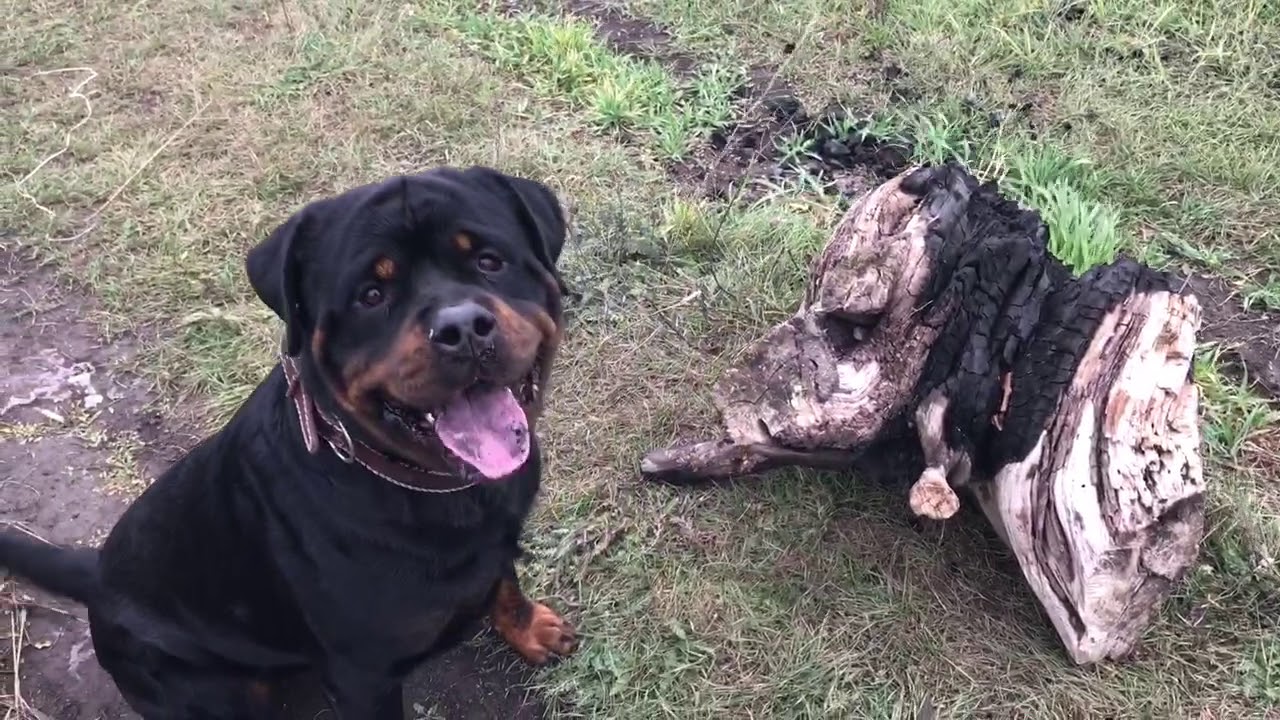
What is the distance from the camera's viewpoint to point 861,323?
2.62 metres

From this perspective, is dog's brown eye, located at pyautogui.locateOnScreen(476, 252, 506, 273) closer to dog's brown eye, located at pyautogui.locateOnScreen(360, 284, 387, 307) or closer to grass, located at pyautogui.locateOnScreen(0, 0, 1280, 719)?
dog's brown eye, located at pyautogui.locateOnScreen(360, 284, 387, 307)

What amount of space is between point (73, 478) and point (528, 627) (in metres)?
1.62

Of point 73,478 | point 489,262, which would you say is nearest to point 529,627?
point 489,262

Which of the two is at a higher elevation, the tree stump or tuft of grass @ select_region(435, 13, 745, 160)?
the tree stump

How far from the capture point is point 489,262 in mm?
2031

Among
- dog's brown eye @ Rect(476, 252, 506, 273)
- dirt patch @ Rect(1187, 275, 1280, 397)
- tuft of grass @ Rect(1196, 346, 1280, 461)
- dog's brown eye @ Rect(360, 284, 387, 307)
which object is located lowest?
tuft of grass @ Rect(1196, 346, 1280, 461)

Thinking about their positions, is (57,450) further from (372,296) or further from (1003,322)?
(1003,322)

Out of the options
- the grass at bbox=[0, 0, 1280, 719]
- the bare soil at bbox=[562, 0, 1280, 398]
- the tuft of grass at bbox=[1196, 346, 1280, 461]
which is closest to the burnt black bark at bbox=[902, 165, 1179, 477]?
the grass at bbox=[0, 0, 1280, 719]

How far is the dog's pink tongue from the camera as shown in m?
1.91

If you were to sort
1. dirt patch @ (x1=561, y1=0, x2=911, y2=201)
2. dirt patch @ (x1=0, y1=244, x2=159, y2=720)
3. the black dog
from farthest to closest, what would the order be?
1. dirt patch @ (x1=561, y1=0, x2=911, y2=201)
2. dirt patch @ (x1=0, y1=244, x2=159, y2=720)
3. the black dog

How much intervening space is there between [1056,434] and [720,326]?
1.25 meters

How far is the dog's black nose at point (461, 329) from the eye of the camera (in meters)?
1.80

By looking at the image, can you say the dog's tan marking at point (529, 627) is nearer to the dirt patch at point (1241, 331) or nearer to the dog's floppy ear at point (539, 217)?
the dog's floppy ear at point (539, 217)

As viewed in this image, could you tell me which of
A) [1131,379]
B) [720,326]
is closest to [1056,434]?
[1131,379]
